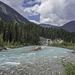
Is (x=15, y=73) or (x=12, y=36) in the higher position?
(x=12, y=36)

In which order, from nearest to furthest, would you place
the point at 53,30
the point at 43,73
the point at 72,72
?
the point at 72,72 < the point at 43,73 < the point at 53,30

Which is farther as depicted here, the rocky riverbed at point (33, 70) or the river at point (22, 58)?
the river at point (22, 58)

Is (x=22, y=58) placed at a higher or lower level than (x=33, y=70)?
lower

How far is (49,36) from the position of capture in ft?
539

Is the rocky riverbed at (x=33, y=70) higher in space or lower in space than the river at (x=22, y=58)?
higher

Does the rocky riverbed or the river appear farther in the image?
the river

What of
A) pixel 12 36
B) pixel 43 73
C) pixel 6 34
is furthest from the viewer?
pixel 12 36

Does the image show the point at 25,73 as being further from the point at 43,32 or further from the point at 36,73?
the point at 43,32

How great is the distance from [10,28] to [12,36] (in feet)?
28.0

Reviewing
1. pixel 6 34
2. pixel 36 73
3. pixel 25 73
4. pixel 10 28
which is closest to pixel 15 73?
pixel 25 73

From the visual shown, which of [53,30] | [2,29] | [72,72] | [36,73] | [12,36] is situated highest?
[53,30]

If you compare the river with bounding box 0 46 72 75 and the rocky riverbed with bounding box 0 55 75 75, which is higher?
the rocky riverbed with bounding box 0 55 75 75

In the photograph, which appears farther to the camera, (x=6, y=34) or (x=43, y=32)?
(x=43, y=32)

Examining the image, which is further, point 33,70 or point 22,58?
point 22,58
